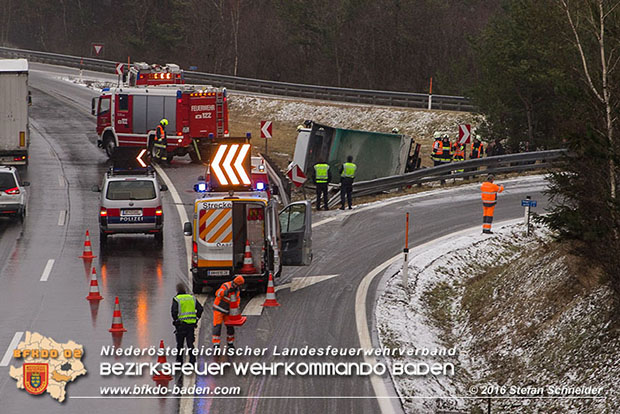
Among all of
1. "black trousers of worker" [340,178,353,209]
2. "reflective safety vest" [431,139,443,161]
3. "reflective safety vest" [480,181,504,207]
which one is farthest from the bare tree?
"reflective safety vest" [431,139,443,161]

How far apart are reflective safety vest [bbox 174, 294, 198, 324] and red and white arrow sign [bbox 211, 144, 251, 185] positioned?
471cm

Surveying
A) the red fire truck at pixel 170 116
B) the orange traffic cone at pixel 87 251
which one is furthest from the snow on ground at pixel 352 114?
the orange traffic cone at pixel 87 251

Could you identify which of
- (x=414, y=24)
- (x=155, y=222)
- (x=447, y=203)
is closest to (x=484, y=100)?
(x=447, y=203)

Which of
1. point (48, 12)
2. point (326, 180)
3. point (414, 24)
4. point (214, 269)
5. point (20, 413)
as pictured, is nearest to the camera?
point (20, 413)

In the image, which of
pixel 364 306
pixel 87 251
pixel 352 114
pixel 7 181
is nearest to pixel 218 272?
pixel 364 306

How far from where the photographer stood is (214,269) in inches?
738

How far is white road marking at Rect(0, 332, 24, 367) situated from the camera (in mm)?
14750

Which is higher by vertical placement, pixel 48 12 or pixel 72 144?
pixel 48 12

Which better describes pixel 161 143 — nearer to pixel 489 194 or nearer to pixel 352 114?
pixel 489 194

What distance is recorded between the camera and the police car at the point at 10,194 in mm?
25312

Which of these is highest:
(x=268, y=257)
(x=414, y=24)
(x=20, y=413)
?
(x=414, y=24)

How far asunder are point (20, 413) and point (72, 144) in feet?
94.4

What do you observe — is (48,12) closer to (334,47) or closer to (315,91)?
(334,47)

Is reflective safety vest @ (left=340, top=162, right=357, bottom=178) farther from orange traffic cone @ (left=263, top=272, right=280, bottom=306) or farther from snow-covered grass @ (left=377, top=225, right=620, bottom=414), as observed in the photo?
orange traffic cone @ (left=263, top=272, right=280, bottom=306)
